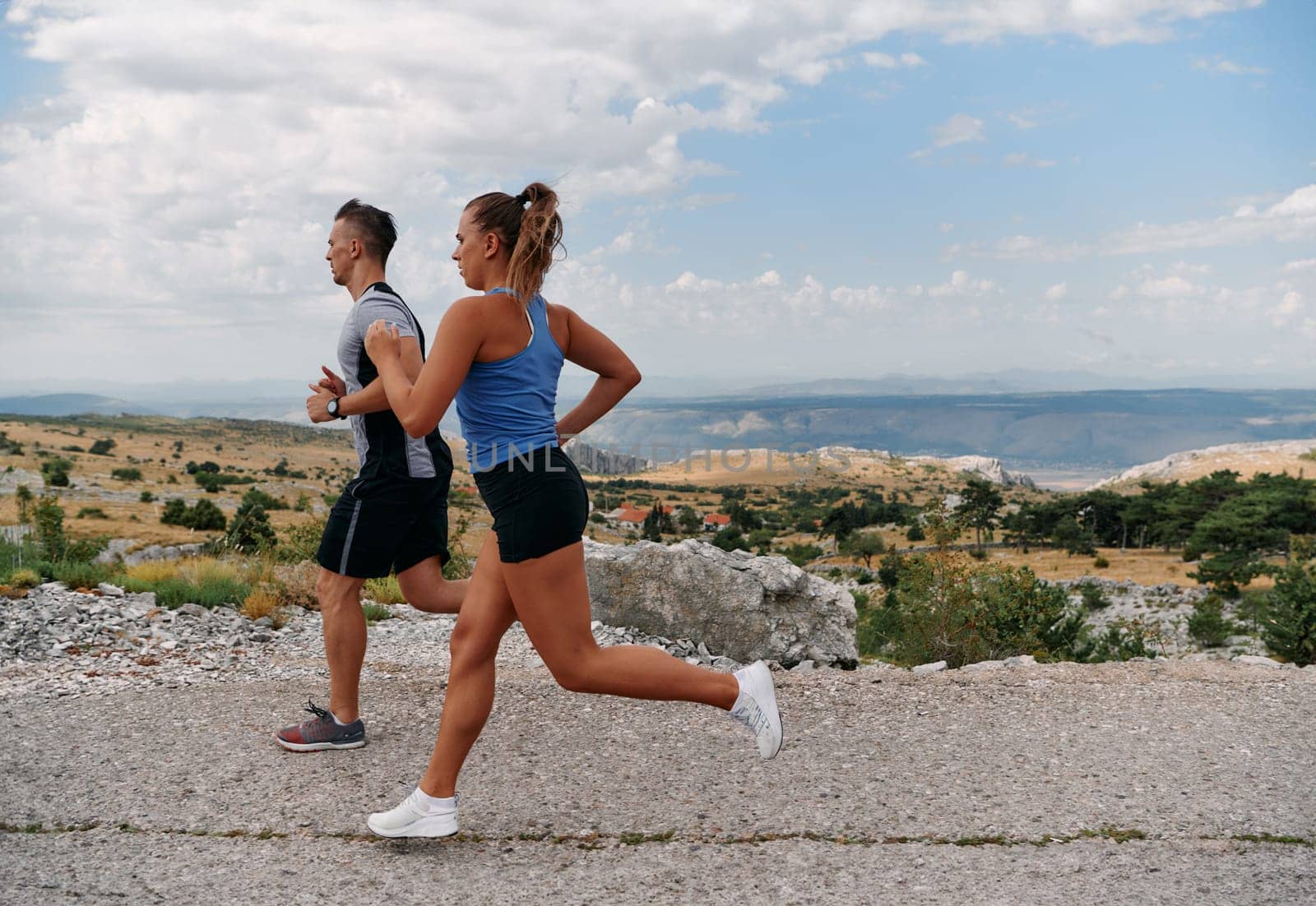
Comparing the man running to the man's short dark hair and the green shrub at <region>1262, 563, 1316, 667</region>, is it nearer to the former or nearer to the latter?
the man's short dark hair

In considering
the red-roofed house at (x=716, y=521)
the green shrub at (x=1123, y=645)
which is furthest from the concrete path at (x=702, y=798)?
the red-roofed house at (x=716, y=521)

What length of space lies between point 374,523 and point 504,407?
4.38 ft

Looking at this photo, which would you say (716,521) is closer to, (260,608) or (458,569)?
(458,569)

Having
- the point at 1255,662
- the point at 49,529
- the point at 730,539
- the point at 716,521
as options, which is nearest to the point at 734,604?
the point at 1255,662

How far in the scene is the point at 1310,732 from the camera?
4.85 metres

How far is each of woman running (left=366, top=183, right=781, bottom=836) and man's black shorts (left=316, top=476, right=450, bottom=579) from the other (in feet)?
2.97

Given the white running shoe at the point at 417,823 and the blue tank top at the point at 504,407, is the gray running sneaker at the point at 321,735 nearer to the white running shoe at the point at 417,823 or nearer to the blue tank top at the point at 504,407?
the white running shoe at the point at 417,823

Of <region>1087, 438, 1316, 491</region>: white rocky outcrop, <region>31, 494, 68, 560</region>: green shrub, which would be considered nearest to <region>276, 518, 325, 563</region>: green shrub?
<region>31, 494, 68, 560</region>: green shrub

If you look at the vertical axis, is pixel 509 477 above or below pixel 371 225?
below

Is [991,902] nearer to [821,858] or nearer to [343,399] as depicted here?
[821,858]

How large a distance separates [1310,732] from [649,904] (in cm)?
364

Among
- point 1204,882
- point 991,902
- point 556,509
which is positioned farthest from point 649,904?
point 1204,882

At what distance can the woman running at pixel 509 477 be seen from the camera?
324 centimetres

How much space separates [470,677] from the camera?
11.5 ft
